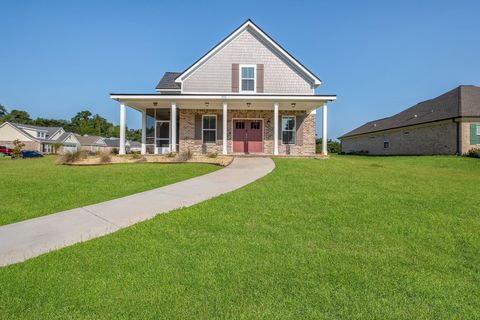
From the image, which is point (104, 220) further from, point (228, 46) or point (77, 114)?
point (77, 114)

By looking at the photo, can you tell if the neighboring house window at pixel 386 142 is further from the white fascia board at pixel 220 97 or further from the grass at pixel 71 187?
the grass at pixel 71 187

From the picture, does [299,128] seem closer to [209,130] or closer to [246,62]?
[246,62]

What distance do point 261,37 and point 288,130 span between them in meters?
6.33

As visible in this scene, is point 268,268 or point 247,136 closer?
point 268,268

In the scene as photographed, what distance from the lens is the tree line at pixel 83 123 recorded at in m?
84.5

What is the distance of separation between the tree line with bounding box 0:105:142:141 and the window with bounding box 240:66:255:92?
250ft

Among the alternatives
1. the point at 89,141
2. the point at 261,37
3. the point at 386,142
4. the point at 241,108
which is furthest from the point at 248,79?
the point at 89,141

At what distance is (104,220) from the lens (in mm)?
5156

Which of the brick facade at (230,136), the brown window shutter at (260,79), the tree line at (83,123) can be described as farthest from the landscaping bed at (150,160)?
the tree line at (83,123)

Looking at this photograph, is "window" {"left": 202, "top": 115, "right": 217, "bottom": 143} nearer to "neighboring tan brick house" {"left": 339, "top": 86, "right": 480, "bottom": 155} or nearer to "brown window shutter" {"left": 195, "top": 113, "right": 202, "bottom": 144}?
"brown window shutter" {"left": 195, "top": 113, "right": 202, "bottom": 144}

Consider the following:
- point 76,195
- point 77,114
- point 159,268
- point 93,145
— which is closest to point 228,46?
point 76,195

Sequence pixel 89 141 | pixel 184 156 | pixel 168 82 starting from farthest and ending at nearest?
1. pixel 89 141
2. pixel 168 82
3. pixel 184 156

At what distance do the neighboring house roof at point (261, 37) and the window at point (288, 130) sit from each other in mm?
2979

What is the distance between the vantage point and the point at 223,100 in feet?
52.3
